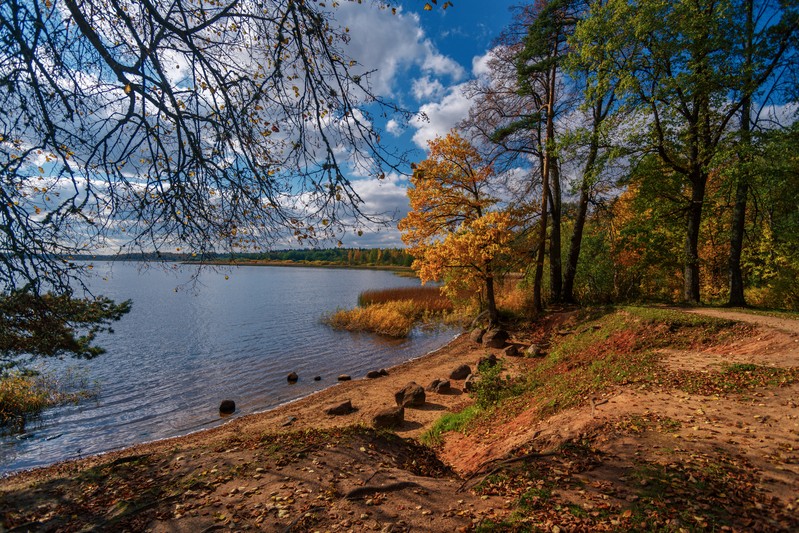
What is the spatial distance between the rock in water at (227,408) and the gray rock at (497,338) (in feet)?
33.0

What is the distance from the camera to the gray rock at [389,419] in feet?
29.1

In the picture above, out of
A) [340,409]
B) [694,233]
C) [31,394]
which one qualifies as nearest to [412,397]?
[340,409]

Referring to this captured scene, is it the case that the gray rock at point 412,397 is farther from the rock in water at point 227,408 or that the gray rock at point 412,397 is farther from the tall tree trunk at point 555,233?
the tall tree trunk at point 555,233

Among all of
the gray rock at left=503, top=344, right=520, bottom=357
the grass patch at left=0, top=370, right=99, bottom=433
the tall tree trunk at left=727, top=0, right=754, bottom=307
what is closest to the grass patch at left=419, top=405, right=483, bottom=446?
the gray rock at left=503, top=344, right=520, bottom=357

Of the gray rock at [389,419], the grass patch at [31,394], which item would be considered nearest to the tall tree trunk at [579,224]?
the gray rock at [389,419]

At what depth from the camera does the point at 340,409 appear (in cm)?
1036

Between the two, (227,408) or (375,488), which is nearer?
(375,488)

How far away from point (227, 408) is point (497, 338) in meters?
10.5

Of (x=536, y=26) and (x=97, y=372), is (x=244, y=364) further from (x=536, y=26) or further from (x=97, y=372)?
(x=536, y=26)

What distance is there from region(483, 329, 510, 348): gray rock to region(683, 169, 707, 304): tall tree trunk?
21.4ft

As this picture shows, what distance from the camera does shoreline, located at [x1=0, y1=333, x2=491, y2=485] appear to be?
27.1ft

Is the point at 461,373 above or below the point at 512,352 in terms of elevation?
below

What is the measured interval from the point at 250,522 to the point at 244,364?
14.6 meters

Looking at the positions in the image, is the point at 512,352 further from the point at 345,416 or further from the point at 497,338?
the point at 345,416
